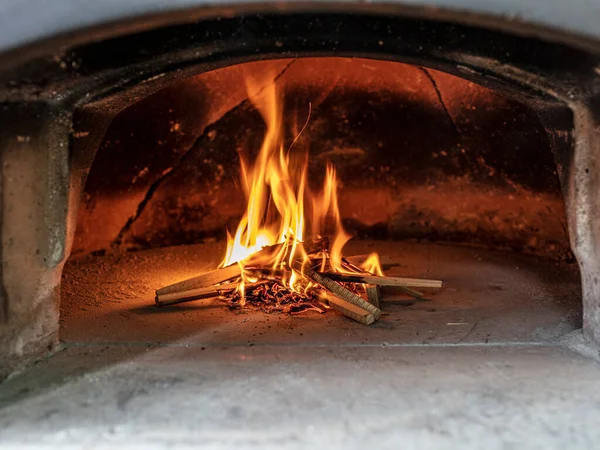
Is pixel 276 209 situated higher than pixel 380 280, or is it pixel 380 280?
pixel 276 209

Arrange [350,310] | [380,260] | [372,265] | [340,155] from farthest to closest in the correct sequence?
[340,155] → [380,260] → [372,265] → [350,310]

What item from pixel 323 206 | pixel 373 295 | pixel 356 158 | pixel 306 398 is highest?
pixel 356 158

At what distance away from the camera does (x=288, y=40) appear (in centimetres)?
168

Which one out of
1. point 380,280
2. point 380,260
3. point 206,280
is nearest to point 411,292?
point 380,280

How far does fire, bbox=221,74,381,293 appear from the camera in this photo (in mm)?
2492

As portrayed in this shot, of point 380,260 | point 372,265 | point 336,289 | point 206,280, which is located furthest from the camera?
point 380,260

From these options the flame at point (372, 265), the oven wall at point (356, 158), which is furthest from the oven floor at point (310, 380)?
the oven wall at point (356, 158)

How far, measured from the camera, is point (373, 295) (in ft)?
7.52

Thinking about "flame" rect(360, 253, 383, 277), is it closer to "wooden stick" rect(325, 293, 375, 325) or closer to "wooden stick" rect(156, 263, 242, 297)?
"wooden stick" rect(325, 293, 375, 325)

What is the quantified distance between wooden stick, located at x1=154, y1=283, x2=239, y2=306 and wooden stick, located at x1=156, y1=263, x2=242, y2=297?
0.04 feet

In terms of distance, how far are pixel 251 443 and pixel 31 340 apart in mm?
736

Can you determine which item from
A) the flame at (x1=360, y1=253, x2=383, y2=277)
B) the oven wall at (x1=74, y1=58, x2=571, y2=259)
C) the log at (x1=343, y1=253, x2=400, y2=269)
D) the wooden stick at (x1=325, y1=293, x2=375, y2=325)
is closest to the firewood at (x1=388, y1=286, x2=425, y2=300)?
the flame at (x1=360, y1=253, x2=383, y2=277)

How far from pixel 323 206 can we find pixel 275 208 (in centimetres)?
47

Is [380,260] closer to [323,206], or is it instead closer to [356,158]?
[323,206]
